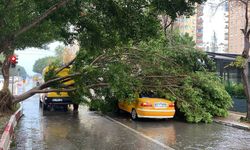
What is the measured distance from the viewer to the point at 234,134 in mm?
14203

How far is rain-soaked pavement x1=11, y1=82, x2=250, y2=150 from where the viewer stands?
11.5 m

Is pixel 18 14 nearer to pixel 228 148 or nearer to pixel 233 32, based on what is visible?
pixel 228 148

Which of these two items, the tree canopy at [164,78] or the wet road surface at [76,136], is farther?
the tree canopy at [164,78]

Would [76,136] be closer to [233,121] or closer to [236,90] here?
[233,121]

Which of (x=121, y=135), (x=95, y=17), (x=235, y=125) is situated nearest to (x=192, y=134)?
(x=121, y=135)

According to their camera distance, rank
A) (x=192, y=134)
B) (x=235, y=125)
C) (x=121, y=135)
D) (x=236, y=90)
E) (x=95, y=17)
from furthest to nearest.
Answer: (x=236, y=90)
(x=235, y=125)
(x=192, y=134)
(x=121, y=135)
(x=95, y=17)

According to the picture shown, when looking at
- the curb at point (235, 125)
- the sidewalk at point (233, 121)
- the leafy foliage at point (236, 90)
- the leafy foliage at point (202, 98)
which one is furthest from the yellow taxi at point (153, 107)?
the leafy foliage at point (236, 90)

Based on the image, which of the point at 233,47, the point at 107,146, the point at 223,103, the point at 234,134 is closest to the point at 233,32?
the point at 233,47

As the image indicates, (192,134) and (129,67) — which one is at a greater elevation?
(129,67)

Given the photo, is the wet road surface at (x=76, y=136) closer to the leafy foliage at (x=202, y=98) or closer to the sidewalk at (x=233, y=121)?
the leafy foliage at (x=202, y=98)

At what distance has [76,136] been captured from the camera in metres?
13.2

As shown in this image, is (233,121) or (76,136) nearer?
(76,136)

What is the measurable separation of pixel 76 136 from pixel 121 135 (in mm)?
1502

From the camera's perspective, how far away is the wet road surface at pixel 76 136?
37.2 ft
